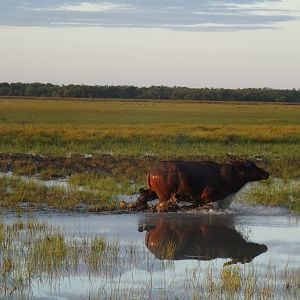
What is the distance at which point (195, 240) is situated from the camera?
482 inches

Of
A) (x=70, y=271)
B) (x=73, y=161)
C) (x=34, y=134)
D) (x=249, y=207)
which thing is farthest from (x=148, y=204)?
(x=34, y=134)

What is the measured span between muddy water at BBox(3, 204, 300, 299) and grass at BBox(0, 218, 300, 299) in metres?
0.01

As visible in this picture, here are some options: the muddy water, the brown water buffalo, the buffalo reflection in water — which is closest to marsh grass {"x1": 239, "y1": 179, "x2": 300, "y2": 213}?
the muddy water

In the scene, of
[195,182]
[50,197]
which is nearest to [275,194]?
[195,182]

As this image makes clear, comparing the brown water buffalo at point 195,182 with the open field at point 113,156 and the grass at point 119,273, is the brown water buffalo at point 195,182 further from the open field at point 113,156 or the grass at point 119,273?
the grass at point 119,273

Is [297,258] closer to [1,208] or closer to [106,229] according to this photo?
[106,229]

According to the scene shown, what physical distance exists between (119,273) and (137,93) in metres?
135

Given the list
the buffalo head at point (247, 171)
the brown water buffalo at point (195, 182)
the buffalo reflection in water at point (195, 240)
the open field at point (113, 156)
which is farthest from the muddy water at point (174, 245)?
the open field at point (113, 156)

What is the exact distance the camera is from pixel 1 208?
48.5 ft

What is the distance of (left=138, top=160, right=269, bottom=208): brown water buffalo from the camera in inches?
583

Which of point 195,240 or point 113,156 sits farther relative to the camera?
point 113,156

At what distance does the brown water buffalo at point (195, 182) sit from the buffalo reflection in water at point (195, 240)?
62 cm

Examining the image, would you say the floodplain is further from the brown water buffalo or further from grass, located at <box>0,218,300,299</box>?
the brown water buffalo

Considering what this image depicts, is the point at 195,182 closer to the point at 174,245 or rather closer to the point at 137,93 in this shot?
the point at 174,245
